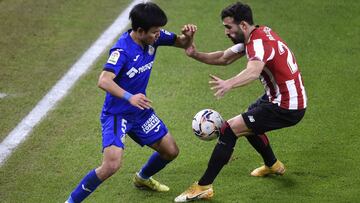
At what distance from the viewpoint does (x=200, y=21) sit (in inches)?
525

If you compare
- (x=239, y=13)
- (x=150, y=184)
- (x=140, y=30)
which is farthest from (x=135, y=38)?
(x=150, y=184)

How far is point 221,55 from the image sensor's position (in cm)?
824

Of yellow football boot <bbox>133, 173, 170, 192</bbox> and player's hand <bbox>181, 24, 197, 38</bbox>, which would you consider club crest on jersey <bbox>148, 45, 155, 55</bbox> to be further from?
yellow football boot <bbox>133, 173, 170, 192</bbox>

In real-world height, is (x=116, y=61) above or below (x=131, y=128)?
above

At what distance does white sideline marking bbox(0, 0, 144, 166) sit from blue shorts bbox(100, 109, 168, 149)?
191 centimetres

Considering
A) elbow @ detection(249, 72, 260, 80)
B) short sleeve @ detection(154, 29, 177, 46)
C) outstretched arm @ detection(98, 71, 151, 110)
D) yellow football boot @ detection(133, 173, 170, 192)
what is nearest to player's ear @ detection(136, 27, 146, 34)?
short sleeve @ detection(154, 29, 177, 46)

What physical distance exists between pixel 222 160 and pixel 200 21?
5.83m

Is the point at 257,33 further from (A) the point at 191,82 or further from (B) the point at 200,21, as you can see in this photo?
(B) the point at 200,21

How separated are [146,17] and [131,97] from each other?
2.73ft

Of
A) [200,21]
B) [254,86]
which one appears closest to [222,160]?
[254,86]

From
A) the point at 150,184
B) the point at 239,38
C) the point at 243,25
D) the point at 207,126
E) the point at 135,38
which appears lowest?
the point at 150,184

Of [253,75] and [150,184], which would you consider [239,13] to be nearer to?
[253,75]

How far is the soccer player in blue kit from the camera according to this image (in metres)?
7.23

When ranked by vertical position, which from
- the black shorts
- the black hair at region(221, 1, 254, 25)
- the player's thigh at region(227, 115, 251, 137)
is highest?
the black hair at region(221, 1, 254, 25)
